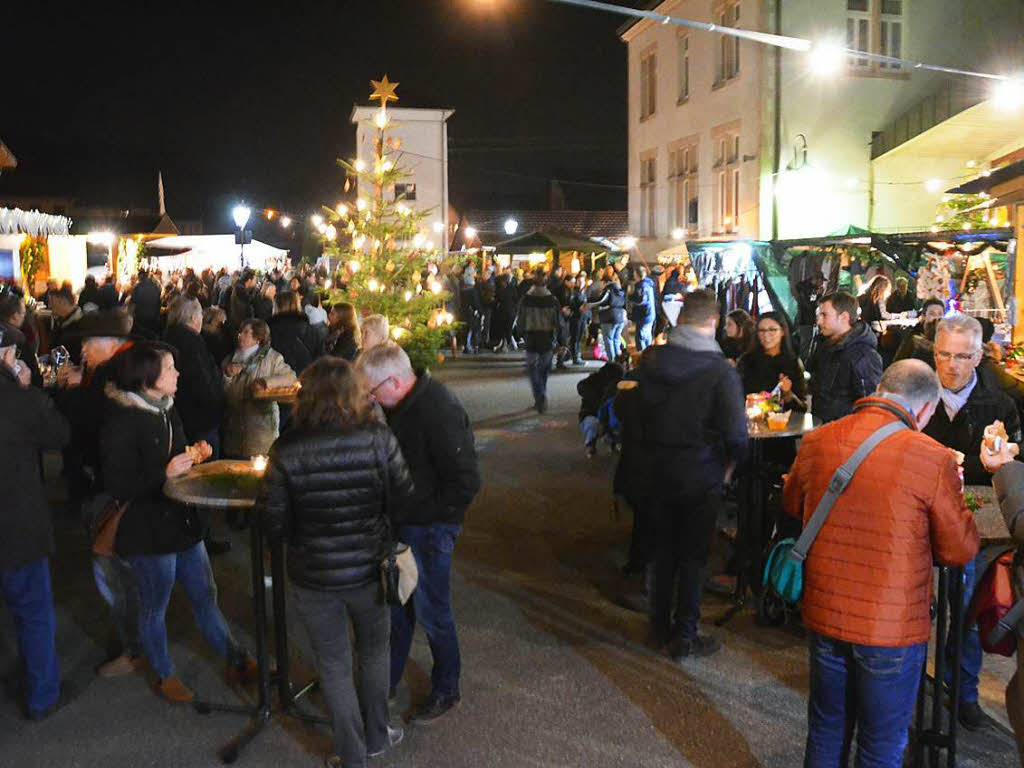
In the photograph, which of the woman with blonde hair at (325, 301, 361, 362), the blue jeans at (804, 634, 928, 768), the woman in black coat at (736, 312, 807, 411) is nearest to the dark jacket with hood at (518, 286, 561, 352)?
the woman with blonde hair at (325, 301, 361, 362)

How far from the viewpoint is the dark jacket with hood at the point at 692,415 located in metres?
5.07

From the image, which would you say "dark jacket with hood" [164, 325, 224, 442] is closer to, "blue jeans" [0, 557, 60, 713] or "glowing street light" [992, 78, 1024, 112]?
"blue jeans" [0, 557, 60, 713]


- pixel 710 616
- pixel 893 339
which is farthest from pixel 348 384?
pixel 893 339

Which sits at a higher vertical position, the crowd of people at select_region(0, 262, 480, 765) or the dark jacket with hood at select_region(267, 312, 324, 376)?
the dark jacket with hood at select_region(267, 312, 324, 376)

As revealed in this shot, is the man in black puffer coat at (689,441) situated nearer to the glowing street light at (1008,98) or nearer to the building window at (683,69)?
the glowing street light at (1008,98)

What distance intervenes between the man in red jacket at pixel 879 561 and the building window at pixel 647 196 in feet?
81.2

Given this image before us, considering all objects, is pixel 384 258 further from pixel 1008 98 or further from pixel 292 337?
pixel 1008 98

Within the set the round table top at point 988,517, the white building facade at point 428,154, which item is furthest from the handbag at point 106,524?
the white building facade at point 428,154

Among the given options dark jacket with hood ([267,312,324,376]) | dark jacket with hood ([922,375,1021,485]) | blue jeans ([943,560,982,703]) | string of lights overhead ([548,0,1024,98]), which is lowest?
blue jeans ([943,560,982,703])

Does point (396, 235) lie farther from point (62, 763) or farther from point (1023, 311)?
point (62, 763)

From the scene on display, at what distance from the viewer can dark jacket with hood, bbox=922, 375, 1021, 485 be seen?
5000 millimetres

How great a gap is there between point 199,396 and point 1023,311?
28.2 ft

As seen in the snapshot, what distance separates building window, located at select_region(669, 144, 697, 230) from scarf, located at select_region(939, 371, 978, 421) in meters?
20.3

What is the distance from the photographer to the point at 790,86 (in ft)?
67.2
